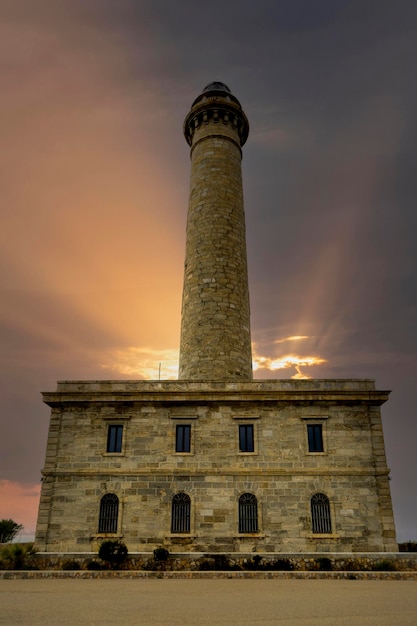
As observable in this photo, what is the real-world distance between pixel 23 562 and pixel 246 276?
17.5 meters

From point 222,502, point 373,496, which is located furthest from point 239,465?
point 373,496

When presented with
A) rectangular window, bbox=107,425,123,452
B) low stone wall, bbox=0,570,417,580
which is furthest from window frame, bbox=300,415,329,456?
rectangular window, bbox=107,425,123,452

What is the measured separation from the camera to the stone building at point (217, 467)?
65.2 feet

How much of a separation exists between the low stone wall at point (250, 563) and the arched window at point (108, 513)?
95.8 inches

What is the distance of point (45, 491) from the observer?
20.7 m

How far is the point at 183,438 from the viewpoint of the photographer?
2147cm

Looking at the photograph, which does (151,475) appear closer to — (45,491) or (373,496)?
(45,491)

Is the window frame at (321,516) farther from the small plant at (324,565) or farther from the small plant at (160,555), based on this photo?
the small plant at (160,555)

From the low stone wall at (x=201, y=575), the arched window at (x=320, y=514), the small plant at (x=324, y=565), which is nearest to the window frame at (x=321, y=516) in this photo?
the arched window at (x=320, y=514)

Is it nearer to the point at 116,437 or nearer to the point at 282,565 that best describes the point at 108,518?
the point at 116,437

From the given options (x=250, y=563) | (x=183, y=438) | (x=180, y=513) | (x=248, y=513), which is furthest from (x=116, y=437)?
(x=250, y=563)
